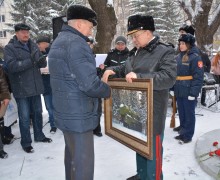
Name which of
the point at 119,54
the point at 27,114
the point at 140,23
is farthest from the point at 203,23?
the point at 140,23

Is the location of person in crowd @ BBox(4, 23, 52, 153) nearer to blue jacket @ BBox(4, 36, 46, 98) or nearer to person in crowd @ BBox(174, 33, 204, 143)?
blue jacket @ BBox(4, 36, 46, 98)

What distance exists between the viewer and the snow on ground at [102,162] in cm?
373

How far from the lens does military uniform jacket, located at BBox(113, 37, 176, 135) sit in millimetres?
2639

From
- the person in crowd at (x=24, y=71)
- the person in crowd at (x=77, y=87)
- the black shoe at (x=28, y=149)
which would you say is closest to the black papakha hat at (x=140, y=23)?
the person in crowd at (x=77, y=87)

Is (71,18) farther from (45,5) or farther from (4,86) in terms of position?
(45,5)

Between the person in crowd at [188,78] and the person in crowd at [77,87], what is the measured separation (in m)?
2.43

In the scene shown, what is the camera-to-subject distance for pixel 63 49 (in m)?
2.46

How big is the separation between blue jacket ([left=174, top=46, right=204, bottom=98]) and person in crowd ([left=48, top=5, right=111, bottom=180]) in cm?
242

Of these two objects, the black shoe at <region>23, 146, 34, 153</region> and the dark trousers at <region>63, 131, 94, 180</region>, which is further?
the black shoe at <region>23, 146, 34, 153</region>

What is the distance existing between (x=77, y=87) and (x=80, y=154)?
26.4 inches

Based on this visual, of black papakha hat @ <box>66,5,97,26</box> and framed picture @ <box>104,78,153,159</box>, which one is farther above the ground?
black papakha hat @ <box>66,5,97,26</box>

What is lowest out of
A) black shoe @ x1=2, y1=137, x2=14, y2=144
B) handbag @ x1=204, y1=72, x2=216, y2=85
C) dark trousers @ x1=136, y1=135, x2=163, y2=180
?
black shoe @ x1=2, y1=137, x2=14, y2=144

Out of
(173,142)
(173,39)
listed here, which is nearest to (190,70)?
(173,142)

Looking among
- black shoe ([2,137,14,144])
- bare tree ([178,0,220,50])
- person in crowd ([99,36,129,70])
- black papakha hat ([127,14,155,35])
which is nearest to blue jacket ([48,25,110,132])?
black papakha hat ([127,14,155,35])
